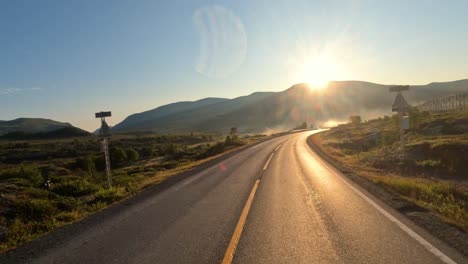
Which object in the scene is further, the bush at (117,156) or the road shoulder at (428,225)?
the bush at (117,156)

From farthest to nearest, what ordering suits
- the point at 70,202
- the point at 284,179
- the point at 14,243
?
the point at 284,179
the point at 70,202
the point at 14,243

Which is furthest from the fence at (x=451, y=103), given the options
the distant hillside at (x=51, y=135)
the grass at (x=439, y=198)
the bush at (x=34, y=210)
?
the distant hillside at (x=51, y=135)

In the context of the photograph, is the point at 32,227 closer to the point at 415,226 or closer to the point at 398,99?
the point at 415,226

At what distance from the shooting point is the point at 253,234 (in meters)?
7.20

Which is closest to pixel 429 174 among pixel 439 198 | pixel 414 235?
pixel 439 198

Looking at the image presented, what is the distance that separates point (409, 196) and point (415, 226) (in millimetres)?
3791

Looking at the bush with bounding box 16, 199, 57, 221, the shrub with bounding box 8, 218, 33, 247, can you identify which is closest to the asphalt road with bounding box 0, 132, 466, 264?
the shrub with bounding box 8, 218, 33, 247

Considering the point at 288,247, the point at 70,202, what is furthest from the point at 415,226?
the point at 70,202

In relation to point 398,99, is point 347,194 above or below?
below

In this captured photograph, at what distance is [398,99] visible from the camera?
59.3ft

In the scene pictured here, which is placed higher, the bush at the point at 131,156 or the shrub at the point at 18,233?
the shrub at the point at 18,233

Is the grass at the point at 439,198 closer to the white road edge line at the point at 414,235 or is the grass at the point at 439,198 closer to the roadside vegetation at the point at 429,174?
the roadside vegetation at the point at 429,174

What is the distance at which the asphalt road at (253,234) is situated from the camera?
5887mm

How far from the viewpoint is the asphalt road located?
589 centimetres
